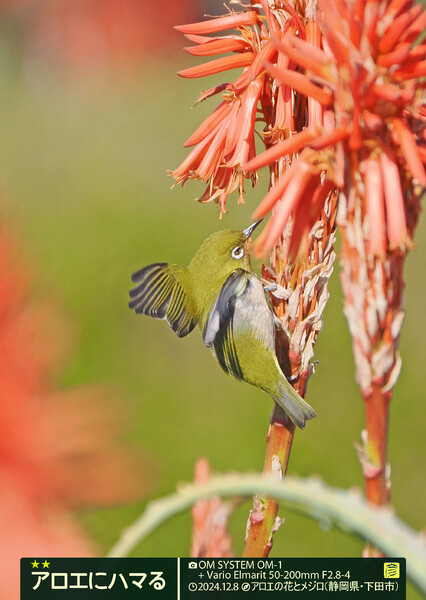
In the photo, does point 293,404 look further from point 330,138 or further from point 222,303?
point 330,138

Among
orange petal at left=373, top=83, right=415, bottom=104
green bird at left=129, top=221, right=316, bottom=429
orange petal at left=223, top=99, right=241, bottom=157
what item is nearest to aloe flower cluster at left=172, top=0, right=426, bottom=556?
orange petal at left=373, top=83, right=415, bottom=104

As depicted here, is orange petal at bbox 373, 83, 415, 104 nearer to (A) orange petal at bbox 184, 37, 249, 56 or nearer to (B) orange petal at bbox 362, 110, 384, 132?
(B) orange petal at bbox 362, 110, 384, 132

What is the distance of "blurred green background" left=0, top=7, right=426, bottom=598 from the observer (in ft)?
5.35

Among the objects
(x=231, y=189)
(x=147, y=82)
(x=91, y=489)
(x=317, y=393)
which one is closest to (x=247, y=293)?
(x=231, y=189)

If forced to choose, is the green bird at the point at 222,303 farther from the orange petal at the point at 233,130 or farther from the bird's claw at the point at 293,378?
the orange petal at the point at 233,130

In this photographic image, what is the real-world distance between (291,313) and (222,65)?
0.67 feet

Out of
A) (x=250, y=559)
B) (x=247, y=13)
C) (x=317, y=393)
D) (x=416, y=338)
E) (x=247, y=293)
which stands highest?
(x=416, y=338)

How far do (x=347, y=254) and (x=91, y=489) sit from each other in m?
0.67

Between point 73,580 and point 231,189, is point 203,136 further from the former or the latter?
point 73,580

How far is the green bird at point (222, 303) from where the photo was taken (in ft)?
2.23

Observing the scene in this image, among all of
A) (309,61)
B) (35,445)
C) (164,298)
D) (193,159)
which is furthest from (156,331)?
(309,61)

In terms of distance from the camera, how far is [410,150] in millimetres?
388

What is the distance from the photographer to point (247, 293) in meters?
0.73
